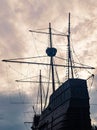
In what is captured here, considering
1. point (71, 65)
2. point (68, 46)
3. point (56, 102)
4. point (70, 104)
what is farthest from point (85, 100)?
point (68, 46)

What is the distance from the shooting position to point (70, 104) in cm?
3089

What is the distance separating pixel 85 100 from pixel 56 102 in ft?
15.4

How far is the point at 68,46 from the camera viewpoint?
4144 centimetres

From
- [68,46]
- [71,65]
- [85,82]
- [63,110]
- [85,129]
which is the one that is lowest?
[85,129]

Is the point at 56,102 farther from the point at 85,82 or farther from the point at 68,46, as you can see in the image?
the point at 68,46

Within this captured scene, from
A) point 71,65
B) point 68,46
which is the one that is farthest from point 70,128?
point 68,46

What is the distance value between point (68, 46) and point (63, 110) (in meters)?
12.0

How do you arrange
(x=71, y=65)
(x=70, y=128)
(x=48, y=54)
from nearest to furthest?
(x=70, y=128)
(x=71, y=65)
(x=48, y=54)

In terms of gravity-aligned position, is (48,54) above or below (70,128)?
above

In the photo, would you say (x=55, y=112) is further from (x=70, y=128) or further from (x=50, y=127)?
(x=70, y=128)

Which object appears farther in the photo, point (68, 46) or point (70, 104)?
point (68, 46)

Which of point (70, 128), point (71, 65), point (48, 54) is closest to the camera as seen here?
point (70, 128)

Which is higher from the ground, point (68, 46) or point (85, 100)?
point (68, 46)

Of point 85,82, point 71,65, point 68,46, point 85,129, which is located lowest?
point 85,129
